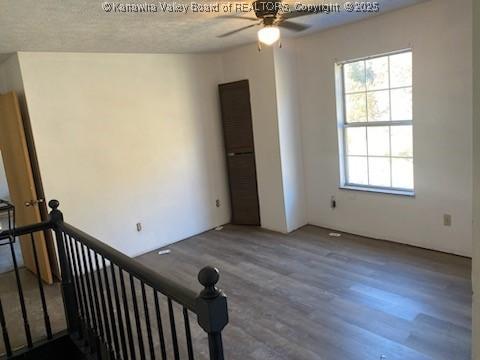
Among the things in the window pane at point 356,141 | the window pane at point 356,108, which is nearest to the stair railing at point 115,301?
the window pane at point 356,141

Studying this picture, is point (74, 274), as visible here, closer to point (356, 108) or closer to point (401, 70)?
point (356, 108)

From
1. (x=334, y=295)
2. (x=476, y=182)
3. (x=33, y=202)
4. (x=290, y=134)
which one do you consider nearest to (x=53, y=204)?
(x=33, y=202)

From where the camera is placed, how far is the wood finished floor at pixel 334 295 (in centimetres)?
249

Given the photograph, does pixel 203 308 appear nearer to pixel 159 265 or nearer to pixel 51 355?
pixel 51 355

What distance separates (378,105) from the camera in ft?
13.4

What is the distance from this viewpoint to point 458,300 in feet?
9.53

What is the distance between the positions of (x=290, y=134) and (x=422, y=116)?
1555 mm

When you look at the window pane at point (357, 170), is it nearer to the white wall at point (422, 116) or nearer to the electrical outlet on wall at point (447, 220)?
the white wall at point (422, 116)

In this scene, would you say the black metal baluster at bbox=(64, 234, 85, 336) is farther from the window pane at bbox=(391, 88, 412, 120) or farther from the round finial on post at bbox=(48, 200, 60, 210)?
the window pane at bbox=(391, 88, 412, 120)

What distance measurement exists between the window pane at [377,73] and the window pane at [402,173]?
83cm

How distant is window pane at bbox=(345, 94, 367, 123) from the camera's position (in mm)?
4250

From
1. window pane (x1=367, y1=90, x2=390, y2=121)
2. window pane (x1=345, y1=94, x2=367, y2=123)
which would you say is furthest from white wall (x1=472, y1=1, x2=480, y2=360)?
window pane (x1=345, y1=94, x2=367, y2=123)

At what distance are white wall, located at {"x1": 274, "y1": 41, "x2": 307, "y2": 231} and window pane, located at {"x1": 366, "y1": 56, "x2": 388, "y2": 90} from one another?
0.92 m

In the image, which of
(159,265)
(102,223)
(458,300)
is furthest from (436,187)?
(102,223)
